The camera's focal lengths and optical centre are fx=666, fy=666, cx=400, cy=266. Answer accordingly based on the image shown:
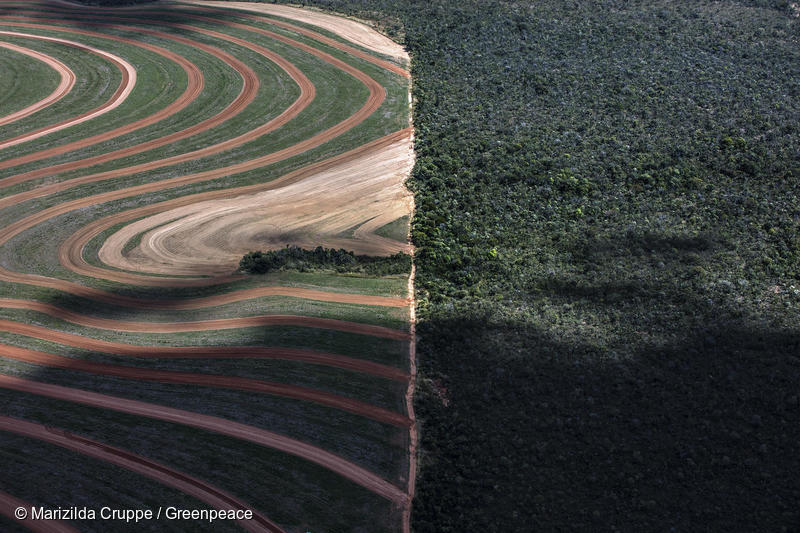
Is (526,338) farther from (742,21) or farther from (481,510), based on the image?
(742,21)

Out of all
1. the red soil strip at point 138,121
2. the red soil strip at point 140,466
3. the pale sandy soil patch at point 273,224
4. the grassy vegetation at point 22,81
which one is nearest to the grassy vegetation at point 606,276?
the pale sandy soil patch at point 273,224

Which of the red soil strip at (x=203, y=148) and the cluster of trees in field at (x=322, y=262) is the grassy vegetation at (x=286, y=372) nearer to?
the cluster of trees in field at (x=322, y=262)

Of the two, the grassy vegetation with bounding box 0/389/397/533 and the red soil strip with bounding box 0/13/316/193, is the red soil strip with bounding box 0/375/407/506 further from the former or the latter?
the red soil strip with bounding box 0/13/316/193

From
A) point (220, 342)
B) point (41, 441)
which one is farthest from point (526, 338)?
point (41, 441)

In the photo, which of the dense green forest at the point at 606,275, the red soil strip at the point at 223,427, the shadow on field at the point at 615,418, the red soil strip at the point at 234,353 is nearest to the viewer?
the shadow on field at the point at 615,418

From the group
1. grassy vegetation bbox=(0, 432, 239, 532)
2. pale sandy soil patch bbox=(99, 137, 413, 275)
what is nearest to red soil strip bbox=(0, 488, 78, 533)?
grassy vegetation bbox=(0, 432, 239, 532)

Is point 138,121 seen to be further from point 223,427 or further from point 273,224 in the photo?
point 223,427

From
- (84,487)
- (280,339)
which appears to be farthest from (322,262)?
(84,487)
